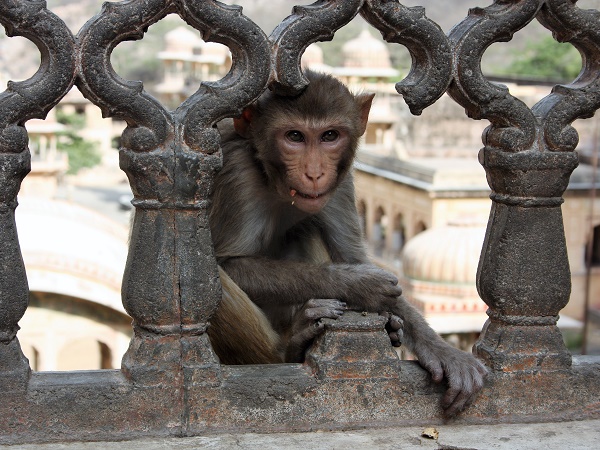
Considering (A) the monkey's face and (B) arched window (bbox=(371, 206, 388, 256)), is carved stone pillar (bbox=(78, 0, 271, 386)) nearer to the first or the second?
(A) the monkey's face

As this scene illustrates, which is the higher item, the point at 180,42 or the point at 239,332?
the point at 180,42

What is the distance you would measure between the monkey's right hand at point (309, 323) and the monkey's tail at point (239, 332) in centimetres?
20

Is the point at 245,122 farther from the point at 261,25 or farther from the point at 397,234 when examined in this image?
the point at 261,25

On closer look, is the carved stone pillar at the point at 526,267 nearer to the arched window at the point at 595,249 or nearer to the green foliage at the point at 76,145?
the arched window at the point at 595,249

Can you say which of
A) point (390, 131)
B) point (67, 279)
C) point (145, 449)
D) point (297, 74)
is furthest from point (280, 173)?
point (390, 131)

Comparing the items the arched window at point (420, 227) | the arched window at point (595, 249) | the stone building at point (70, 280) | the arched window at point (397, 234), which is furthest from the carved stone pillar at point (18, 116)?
the arched window at point (595, 249)

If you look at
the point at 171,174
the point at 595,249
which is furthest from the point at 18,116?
the point at 595,249

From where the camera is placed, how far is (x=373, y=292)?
352 centimetres

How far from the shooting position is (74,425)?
9.08 ft

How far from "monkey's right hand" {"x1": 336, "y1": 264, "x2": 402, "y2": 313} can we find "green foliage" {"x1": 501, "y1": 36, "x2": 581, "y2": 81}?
40179 mm

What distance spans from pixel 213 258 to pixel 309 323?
0.49 metres

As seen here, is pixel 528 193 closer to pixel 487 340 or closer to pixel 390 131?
pixel 487 340

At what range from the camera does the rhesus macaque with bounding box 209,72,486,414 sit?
347 cm

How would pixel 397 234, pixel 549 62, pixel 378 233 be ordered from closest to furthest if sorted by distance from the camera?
pixel 397 234, pixel 378 233, pixel 549 62
